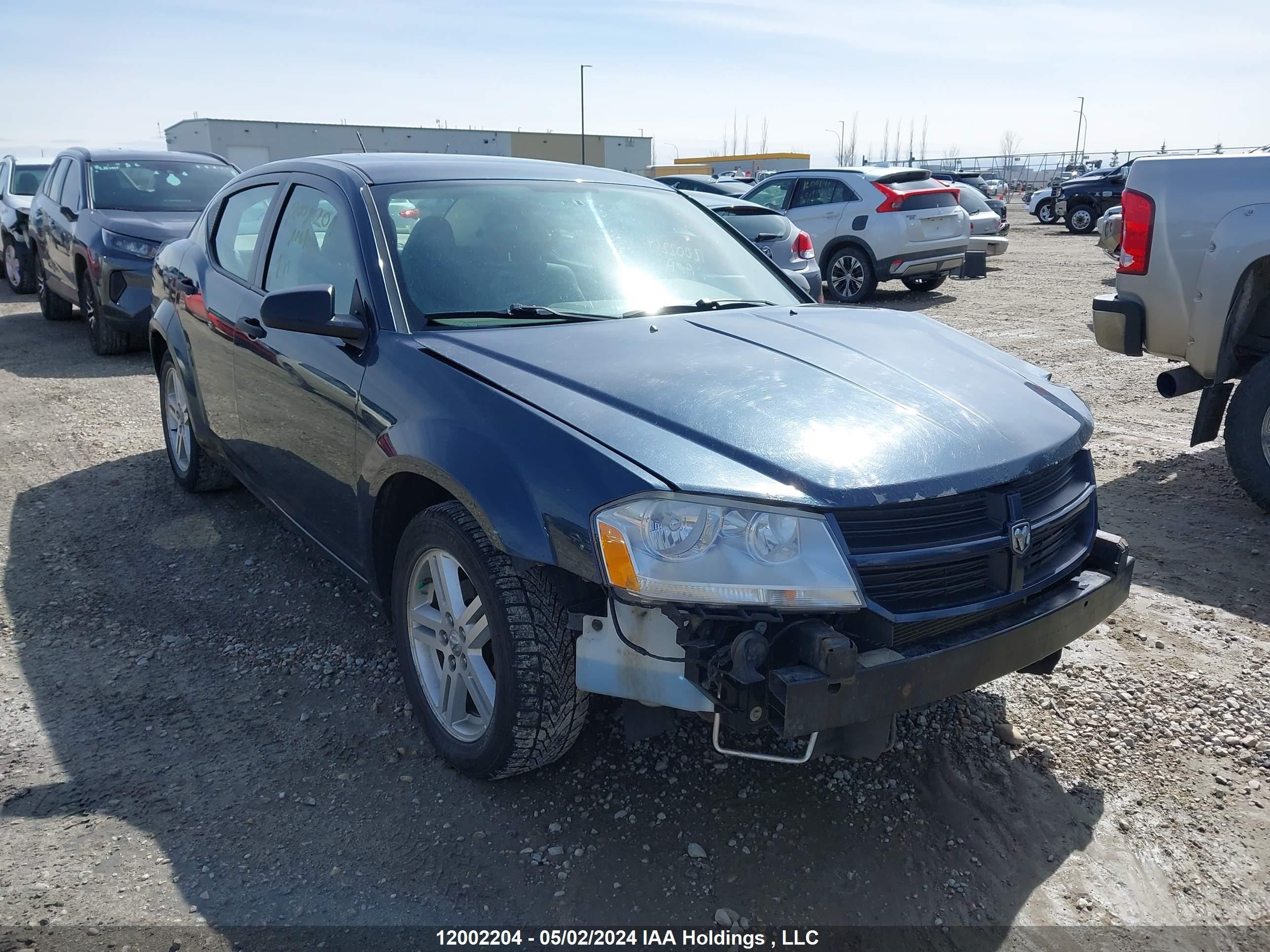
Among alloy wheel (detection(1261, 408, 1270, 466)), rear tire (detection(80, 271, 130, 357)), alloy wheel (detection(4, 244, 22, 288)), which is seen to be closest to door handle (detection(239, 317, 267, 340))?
alloy wheel (detection(1261, 408, 1270, 466))

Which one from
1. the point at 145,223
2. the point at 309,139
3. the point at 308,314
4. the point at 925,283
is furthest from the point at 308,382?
the point at 309,139

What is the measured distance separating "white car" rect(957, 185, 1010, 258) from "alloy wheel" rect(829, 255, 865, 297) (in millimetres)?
3477

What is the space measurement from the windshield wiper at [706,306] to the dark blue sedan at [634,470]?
0.02 meters

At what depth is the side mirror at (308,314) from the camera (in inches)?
121

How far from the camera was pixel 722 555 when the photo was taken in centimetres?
224

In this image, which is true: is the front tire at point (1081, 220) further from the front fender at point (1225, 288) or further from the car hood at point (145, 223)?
the car hood at point (145, 223)

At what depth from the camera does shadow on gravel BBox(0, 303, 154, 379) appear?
8758 millimetres

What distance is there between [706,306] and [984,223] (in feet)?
48.7

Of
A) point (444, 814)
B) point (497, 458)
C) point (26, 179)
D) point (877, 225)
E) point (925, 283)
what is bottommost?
point (444, 814)

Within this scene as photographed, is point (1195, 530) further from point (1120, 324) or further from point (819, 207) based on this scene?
point (819, 207)

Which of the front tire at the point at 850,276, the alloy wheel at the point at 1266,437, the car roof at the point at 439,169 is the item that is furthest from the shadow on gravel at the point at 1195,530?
the front tire at the point at 850,276

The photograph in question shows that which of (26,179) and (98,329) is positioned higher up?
(26,179)

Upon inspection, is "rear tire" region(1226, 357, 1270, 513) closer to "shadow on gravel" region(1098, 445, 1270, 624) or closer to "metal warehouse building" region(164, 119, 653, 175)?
"shadow on gravel" region(1098, 445, 1270, 624)

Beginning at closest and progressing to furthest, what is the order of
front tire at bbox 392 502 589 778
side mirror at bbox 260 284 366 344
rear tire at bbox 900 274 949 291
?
1. front tire at bbox 392 502 589 778
2. side mirror at bbox 260 284 366 344
3. rear tire at bbox 900 274 949 291
